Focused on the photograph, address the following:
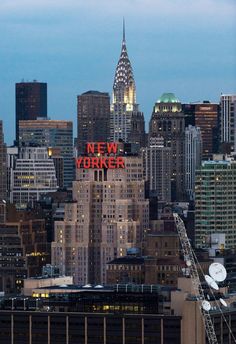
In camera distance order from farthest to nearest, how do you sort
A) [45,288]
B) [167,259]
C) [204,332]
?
1. [167,259]
2. [45,288]
3. [204,332]

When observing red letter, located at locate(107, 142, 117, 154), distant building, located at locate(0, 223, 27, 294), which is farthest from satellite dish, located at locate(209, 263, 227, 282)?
red letter, located at locate(107, 142, 117, 154)

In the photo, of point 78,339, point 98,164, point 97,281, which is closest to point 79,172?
point 98,164

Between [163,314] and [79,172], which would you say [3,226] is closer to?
[79,172]

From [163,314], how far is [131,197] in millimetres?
60893

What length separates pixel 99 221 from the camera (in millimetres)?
184375

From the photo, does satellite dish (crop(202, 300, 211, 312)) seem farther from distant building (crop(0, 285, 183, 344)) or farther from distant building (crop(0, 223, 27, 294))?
distant building (crop(0, 223, 27, 294))

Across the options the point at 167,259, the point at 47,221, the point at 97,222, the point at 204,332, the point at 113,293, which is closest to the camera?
the point at 204,332

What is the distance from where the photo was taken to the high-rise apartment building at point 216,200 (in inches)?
7648

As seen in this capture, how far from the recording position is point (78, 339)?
416 feet

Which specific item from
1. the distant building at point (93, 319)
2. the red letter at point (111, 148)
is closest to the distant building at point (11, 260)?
the red letter at point (111, 148)

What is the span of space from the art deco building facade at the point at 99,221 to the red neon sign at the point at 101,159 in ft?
1.31

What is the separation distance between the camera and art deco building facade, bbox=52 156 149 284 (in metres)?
181

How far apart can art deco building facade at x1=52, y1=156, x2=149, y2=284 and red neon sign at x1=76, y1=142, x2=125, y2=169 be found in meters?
0.40

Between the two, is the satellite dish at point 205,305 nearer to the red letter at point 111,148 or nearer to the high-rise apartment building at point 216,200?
the red letter at point 111,148
